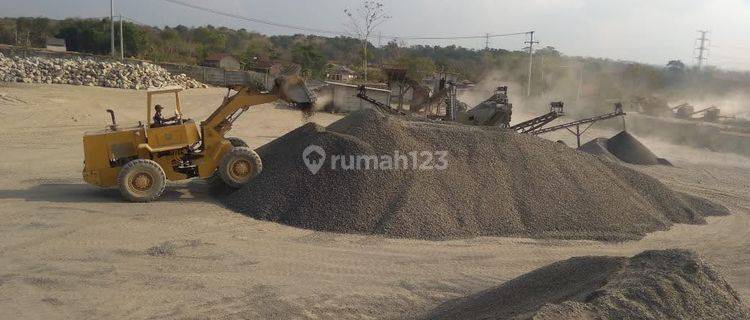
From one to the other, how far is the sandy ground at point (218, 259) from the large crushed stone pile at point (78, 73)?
57.6ft

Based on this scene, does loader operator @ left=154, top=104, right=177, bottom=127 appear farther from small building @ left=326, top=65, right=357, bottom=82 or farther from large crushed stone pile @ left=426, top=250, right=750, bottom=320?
small building @ left=326, top=65, right=357, bottom=82

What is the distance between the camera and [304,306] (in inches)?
266

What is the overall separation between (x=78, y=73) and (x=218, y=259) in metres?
25.7

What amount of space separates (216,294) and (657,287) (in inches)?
182

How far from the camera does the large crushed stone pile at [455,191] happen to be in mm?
9898

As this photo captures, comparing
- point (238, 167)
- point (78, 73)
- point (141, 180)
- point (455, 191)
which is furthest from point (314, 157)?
point (78, 73)

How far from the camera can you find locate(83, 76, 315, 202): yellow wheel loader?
10625 mm

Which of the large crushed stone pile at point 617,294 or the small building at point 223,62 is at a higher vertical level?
the small building at point 223,62

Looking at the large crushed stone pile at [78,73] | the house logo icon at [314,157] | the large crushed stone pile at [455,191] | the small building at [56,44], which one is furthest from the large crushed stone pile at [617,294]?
the small building at [56,44]

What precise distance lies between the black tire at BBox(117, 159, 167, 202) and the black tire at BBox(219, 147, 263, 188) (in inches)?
42.3

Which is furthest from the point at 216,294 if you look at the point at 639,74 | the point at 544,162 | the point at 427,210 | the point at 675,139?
the point at 639,74

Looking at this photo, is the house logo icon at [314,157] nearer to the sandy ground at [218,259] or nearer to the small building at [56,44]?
the sandy ground at [218,259]

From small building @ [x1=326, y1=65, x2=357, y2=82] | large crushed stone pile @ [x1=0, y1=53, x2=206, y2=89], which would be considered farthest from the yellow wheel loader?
small building @ [x1=326, y1=65, x2=357, y2=82]

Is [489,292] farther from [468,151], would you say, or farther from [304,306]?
[468,151]
